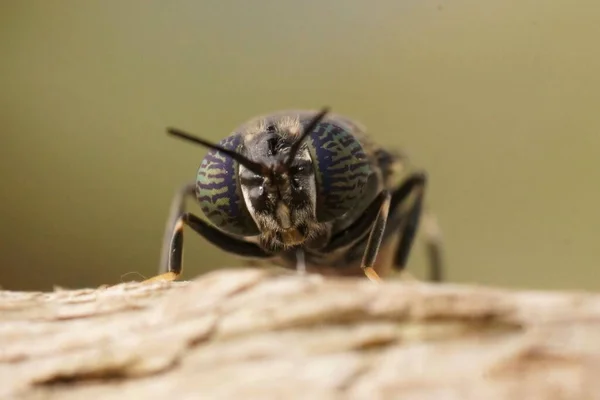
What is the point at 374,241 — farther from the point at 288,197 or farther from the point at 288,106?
the point at 288,106

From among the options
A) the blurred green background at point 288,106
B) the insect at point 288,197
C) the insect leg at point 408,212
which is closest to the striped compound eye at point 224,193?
the insect at point 288,197

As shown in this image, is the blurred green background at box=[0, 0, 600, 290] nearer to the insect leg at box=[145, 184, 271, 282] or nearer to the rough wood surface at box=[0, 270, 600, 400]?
the insect leg at box=[145, 184, 271, 282]

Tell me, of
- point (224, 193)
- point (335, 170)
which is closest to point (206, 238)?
point (224, 193)

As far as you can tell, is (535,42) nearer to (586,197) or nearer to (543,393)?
(586,197)

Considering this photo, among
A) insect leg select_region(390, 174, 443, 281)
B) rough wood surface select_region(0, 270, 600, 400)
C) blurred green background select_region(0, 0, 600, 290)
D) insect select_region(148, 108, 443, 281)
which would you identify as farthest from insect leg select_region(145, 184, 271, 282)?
blurred green background select_region(0, 0, 600, 290)

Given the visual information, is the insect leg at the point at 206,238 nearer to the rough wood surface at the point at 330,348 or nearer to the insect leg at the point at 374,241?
the insect leg at the point at 374,241

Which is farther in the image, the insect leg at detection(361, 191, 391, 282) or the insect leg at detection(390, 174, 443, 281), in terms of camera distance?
the insect leg at detection(390, 174, 443, 281)
